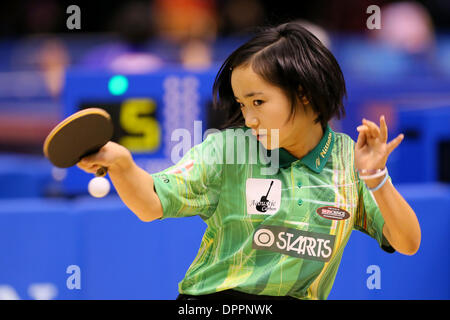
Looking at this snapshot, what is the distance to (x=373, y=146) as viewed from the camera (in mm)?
1654

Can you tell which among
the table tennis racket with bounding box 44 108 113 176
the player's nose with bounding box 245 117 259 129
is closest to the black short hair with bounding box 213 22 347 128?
the player's nose with bounding box 245 117 259 129

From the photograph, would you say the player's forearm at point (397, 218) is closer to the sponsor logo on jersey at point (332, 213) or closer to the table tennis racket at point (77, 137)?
the sponsor logo on jersey at point (332, 213)

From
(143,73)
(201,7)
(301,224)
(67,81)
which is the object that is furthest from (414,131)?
(201,7)

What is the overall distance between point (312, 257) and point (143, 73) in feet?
8.42

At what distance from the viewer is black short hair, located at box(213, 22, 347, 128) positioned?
1.72 metres

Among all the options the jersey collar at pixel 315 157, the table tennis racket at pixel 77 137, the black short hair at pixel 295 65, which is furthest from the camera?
the jersey collar at pixel 315 157

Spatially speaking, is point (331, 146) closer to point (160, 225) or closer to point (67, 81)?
point (160, 225)

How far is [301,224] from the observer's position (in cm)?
179

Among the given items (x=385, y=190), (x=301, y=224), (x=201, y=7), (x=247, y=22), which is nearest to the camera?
(x=385, y=190)

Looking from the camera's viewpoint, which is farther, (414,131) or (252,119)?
(414,131)

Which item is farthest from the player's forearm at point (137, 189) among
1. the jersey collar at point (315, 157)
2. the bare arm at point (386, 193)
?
the bare arm at point (386, 193)

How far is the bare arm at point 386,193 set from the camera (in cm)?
164

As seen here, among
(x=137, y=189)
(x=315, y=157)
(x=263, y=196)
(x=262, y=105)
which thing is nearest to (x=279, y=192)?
(x=263, y=196)

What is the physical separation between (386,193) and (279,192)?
290 mm
